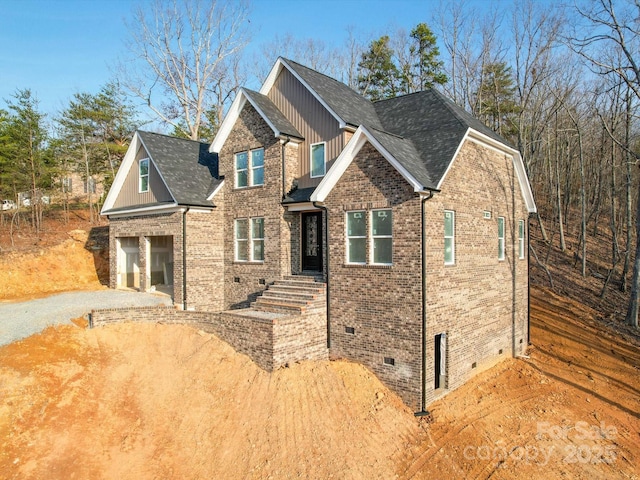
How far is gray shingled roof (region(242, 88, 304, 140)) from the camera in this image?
46.1 ft

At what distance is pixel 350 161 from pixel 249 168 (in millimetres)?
4846

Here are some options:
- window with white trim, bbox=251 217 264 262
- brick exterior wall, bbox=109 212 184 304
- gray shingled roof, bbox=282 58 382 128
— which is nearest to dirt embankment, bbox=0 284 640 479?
brick exterior wall, bbox=109 212 184 304

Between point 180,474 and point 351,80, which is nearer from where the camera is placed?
point 180,474

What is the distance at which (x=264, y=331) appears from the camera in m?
11.0

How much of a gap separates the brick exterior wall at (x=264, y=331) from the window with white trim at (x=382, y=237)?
2346mm

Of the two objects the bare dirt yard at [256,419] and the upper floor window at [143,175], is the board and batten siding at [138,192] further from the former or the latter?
the bare dirt yard at [256,419]

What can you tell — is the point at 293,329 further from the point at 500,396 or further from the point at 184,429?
the point at 500,396

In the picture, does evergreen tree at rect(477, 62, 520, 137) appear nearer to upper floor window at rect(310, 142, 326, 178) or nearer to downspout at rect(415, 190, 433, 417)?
upper floor window at rect(310, 142, 326, 178)

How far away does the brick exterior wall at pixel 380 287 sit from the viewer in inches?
417

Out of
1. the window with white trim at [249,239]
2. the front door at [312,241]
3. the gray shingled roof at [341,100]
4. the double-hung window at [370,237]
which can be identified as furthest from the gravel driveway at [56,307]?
the gray shingled roof at [341,100]

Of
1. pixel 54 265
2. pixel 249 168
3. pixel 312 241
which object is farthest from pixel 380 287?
pixel 54 265

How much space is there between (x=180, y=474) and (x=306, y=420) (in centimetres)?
273

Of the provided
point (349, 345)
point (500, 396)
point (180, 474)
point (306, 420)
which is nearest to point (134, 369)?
point (180, 474)

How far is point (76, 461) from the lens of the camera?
7926 mm
